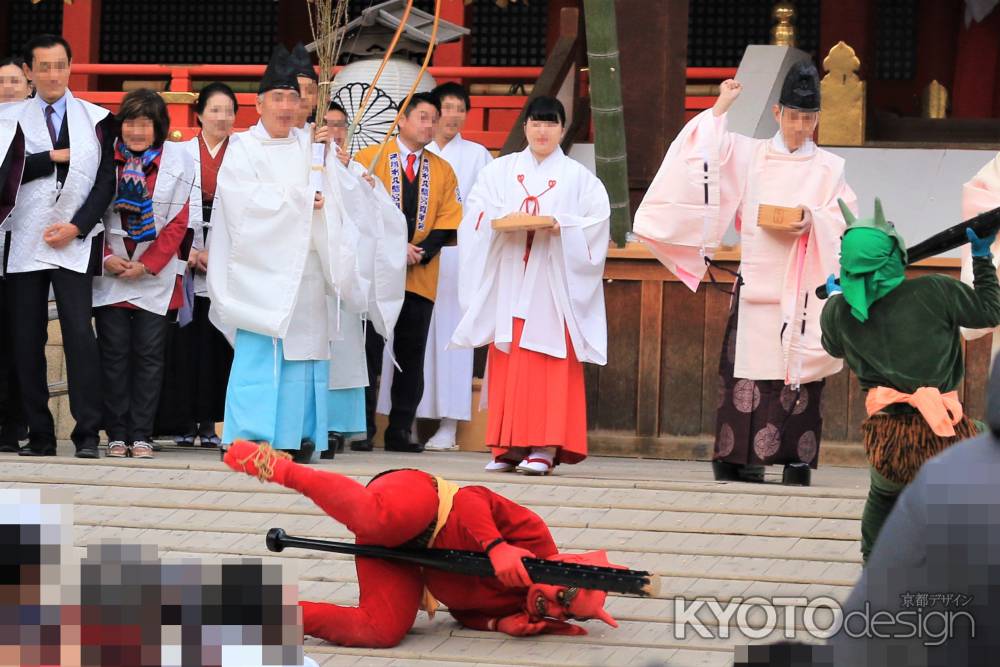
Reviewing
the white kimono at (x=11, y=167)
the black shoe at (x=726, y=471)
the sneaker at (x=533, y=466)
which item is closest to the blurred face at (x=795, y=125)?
the black shoe at (x=726, y=471)

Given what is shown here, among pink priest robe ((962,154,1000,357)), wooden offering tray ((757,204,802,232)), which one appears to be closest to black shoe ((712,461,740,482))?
wooden offering tray ((757,204,802,232))

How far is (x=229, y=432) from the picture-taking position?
6926 millimetres

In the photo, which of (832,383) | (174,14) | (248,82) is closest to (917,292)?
(832,383)

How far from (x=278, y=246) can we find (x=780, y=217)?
2.13 meters

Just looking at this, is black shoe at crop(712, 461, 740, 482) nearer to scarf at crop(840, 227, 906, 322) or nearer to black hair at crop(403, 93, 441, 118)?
scarf at crop(840, 227, 906, 322)

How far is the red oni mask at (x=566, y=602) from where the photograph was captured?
4.89m

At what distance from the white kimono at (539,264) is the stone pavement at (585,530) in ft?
1.92

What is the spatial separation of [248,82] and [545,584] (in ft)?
27.4

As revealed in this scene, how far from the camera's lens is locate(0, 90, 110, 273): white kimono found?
7.04 meters

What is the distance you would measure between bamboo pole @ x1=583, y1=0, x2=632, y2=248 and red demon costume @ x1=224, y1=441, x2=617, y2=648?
135 inches

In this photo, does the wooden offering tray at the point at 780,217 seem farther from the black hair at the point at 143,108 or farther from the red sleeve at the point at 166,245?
the black hair at the point at 143,108

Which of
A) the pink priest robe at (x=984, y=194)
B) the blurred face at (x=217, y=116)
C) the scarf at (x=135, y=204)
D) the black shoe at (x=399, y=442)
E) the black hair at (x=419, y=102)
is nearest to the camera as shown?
the pink priest robe at (x=984, y=194)

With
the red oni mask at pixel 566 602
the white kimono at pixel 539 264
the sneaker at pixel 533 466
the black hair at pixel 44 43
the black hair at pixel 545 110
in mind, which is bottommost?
the red oni mask at pixel 566 602

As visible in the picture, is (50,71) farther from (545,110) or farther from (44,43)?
(545,110)
